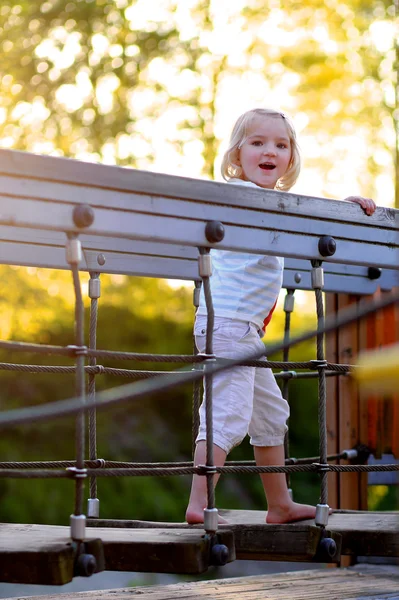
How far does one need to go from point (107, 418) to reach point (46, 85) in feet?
11.6

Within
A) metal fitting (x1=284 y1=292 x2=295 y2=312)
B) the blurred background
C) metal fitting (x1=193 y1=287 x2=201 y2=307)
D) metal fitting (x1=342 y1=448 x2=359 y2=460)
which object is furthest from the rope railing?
the blurred background

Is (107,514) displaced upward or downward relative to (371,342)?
downward

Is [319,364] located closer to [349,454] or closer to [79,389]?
[79,389]

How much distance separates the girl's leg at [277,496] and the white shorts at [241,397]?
0.03m

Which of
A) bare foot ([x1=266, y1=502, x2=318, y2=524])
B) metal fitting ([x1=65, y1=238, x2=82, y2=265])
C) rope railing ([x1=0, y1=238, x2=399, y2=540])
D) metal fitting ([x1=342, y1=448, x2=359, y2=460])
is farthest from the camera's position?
metal fitting ([x1=342, y1=448, x2=359, y2=460])

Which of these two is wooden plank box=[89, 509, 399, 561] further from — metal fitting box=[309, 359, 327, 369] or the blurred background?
the blurred background

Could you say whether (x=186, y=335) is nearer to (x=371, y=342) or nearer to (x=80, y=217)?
(x=371, y=342)

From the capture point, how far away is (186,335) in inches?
421

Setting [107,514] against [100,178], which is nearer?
[100,178]

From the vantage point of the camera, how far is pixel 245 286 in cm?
302

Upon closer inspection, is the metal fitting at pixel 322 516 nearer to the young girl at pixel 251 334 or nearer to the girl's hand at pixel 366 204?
the young girl at pixel 251 334

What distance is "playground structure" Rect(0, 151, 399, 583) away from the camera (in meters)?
2.21

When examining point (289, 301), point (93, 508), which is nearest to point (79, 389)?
point (93, 508)

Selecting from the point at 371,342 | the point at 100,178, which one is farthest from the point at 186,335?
the point at 100,178
